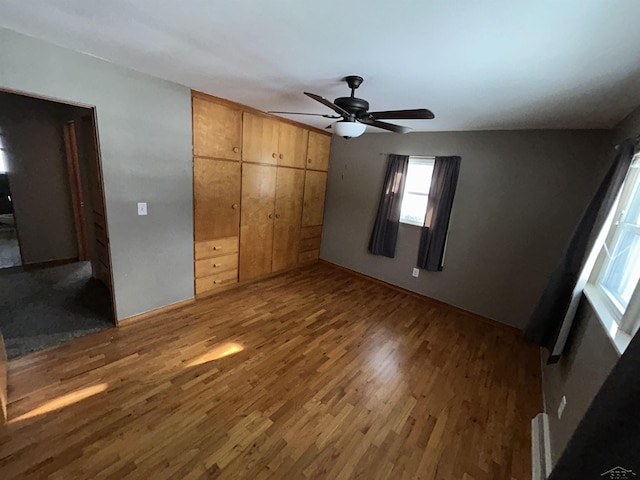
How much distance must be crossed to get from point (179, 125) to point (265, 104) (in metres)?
0.90

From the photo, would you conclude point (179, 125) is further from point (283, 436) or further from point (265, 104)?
point (283, 436)

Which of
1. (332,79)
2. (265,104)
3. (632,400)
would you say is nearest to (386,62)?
(332,79)

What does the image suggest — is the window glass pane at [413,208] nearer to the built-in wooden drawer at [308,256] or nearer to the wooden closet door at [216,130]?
the built-in wooden drawer at [308,256]

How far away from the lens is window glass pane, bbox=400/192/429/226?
356cm

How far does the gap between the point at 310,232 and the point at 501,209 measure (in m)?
2.68

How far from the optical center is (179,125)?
2.46 m

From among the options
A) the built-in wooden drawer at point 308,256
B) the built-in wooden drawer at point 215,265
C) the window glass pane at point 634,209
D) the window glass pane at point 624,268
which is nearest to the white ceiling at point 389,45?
the window glass pane at point 634,209

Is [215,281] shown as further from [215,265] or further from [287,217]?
[287,217]

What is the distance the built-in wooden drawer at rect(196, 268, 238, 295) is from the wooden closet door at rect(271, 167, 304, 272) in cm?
68

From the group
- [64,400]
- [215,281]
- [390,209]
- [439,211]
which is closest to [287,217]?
[215,281]

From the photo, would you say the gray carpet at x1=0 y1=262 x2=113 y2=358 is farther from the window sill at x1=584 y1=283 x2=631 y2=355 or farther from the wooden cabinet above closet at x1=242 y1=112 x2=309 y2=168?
the window sill at x1=584 y1=283 x2=631 y2=355

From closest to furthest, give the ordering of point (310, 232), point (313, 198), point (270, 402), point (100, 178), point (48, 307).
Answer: point (270, 402) < point (100, 178) < point (48, 307) < point (313, 198) < point (310, 232)

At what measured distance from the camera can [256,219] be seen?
3.44m

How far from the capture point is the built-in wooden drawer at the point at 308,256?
435cm
